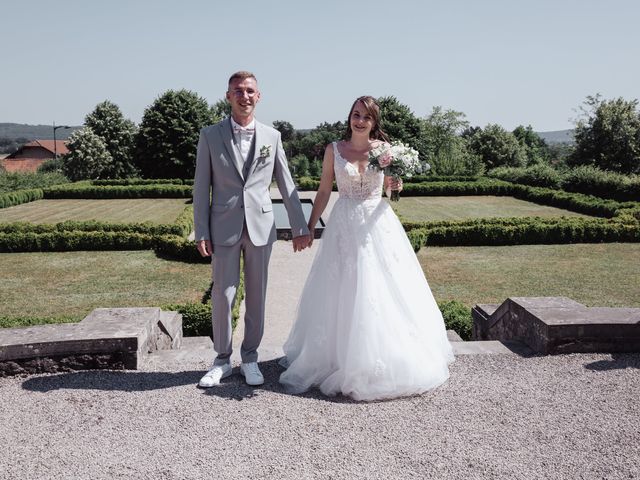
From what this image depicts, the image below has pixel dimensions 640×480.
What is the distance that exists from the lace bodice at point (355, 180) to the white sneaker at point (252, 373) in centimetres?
154

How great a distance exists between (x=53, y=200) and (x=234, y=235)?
28616 millimetres

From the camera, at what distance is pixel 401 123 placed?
45.9m

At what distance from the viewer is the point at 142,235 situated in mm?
14984

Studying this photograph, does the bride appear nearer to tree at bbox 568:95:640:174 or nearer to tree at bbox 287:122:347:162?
tree at bbox 568:95:640:174

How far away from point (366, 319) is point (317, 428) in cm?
92

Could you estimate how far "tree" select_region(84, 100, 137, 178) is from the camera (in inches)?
1998

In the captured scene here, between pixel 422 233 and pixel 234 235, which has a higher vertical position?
A: pixel 234 235

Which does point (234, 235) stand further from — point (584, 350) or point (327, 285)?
point (584, 350)

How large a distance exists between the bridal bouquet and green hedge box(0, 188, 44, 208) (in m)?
25.6

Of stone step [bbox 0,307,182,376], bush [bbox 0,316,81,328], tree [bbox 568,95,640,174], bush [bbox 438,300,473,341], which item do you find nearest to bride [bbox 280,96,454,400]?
stone step [bbox 0,307,182,376]

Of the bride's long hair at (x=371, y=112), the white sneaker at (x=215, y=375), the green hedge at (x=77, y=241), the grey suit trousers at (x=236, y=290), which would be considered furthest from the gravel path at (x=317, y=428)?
the green hedge at (x=77, y=241)

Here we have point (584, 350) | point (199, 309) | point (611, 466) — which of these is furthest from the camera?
point (199, 309)

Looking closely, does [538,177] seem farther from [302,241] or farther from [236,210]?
[236,210]

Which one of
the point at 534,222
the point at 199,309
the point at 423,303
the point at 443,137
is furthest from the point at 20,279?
the point at 443,137
